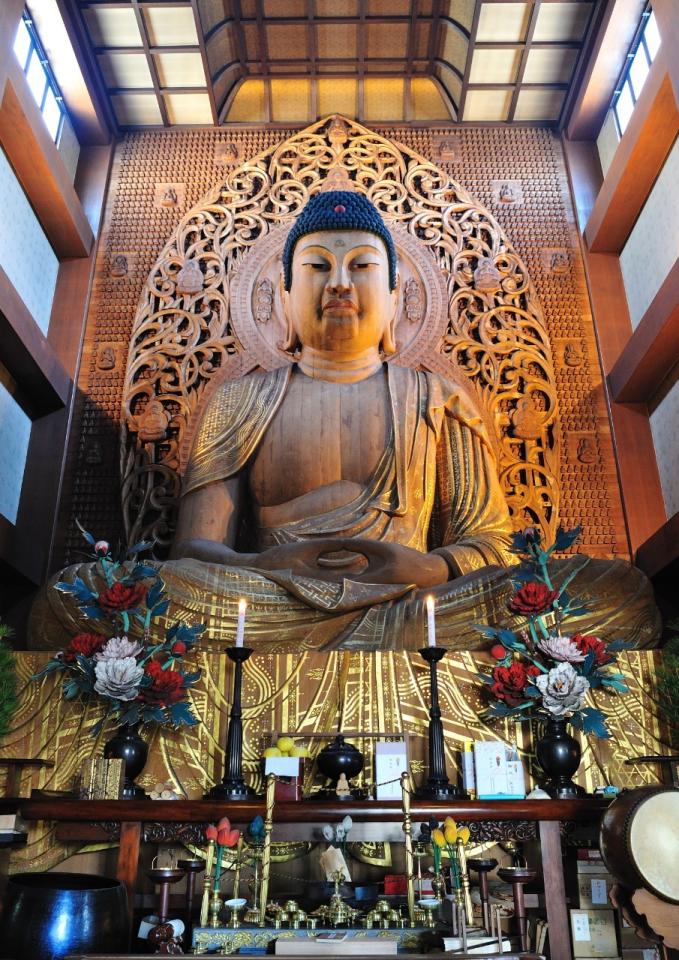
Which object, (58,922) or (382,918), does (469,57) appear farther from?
(58,922)

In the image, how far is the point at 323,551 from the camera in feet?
12.2

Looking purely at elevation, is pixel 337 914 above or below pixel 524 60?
below

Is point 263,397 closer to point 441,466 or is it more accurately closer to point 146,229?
point 441,466

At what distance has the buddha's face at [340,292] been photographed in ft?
15.2

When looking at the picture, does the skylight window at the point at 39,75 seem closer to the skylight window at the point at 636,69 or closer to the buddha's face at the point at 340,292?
the buddha's face at the point at 340,292

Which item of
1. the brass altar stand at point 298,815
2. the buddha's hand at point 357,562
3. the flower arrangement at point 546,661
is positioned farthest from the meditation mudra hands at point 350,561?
the brass altar stand at point 298,815

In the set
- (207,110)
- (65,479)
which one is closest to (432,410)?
(65,479)

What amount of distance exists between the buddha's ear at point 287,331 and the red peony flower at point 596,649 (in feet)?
8.36

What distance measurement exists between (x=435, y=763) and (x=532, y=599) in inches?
27.3

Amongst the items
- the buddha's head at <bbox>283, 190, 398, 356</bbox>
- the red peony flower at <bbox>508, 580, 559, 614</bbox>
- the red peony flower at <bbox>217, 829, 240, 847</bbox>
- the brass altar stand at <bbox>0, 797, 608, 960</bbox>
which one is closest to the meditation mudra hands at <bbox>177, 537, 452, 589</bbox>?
the red peony flower at <bbox>508, 580, 559, 614</bbox>

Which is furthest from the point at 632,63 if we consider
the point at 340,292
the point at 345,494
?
the point at 345,494

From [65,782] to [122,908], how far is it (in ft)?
4.11

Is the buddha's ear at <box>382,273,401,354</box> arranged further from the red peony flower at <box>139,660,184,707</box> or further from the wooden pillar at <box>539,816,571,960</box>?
the wooden pillar at <box>539,816,571,960</box>

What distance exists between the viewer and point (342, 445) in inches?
176
